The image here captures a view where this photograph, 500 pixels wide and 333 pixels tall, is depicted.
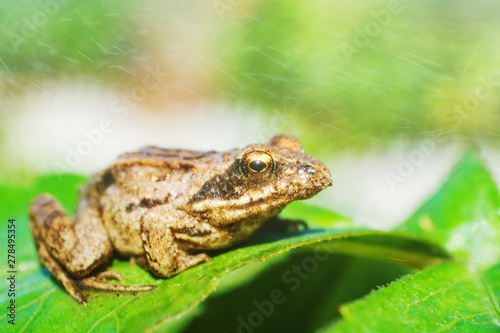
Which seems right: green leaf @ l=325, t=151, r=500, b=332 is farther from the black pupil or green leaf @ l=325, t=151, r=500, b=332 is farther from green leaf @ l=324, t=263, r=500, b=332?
the black pupil

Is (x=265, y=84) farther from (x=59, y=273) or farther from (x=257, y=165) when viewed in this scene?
(x=59, y=273)

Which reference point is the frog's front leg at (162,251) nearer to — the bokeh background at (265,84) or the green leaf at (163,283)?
the green leaf at (163,283)

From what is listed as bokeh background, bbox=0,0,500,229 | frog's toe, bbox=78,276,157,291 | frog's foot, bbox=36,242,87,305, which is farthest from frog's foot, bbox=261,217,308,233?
bokeh background, bbox=0,0,500,229

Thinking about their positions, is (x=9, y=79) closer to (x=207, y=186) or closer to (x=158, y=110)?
(x=158, y=110)

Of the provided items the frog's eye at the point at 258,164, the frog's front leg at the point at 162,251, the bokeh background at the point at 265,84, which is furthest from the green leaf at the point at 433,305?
the bokeh background at the point at 265,84

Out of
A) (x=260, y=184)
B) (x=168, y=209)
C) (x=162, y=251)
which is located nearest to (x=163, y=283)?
(x=162, y=251)
